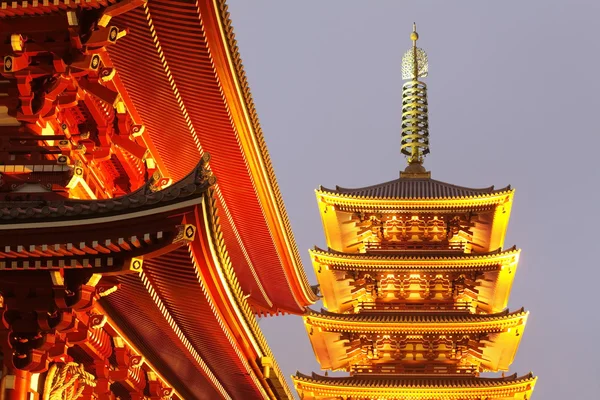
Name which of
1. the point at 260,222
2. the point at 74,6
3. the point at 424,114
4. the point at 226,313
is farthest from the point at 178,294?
the point at 424,114

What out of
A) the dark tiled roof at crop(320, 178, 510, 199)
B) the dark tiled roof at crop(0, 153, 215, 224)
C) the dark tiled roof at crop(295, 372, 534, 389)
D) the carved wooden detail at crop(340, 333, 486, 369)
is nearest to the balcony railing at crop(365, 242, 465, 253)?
the dark tiled roof at crop(320, 178, 510, 199)

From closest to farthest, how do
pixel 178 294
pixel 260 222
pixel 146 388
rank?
pixel 178 294 < pixel 146 388 < pixel 260 222

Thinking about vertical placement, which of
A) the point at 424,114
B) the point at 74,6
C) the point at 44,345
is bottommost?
the point at 44,345

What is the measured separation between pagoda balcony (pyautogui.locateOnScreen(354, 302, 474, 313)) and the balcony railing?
2226mm

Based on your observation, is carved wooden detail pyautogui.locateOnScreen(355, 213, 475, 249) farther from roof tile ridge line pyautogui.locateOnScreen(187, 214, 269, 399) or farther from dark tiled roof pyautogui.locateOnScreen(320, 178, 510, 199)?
roof tile ridge line pyautogui.locateOnScreen(187, 214, 269, 399)

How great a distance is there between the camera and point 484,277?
39.0m

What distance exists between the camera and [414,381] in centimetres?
3597

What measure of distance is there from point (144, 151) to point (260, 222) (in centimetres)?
652

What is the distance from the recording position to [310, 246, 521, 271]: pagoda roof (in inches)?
1478

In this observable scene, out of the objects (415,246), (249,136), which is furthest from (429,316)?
(249,136)

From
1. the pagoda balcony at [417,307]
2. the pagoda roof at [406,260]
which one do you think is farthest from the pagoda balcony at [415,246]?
the pagoda balcony at [417,307]

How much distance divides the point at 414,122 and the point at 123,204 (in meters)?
Result: 34.8

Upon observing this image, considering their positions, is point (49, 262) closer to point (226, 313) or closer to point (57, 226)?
point (57, 226)

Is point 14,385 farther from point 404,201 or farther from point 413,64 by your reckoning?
point 413,64
